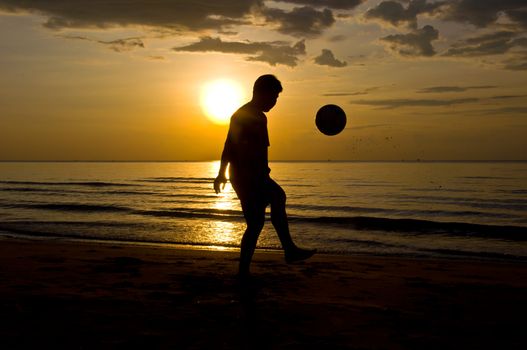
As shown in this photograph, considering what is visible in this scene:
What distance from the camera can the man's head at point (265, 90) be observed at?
5.84 meters

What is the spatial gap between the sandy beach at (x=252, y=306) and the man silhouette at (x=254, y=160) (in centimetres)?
81

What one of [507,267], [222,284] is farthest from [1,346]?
[507,267]

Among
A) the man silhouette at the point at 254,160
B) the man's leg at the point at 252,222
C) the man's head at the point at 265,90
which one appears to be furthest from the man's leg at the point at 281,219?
the man's head at the point at 265,90

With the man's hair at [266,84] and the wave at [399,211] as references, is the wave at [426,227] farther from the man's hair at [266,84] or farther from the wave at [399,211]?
A: the man's hair at [266,84]

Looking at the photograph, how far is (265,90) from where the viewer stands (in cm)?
584

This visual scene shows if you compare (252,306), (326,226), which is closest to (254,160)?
(252,306)

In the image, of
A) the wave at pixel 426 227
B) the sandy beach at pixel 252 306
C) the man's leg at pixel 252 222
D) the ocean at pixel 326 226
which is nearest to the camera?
the sandy beach at pixel 252 306

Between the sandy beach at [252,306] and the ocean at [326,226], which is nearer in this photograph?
the sandy beach at [252,306]

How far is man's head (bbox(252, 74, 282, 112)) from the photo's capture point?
5840 mm

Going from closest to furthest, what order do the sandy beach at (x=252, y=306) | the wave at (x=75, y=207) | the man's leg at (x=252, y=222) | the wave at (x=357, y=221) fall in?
the sandy beach at (x=252, y=306), the man's leg at (x=252, y=222), the wave at (x=357, y=221), the wave at (x=75, y=207)

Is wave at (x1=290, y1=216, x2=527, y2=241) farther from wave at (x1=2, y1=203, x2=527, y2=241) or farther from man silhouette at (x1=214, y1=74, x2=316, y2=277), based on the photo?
man silhouette at (x1=214, y1=74, x2=316, y2=277)

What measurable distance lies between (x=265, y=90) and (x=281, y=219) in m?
1.43

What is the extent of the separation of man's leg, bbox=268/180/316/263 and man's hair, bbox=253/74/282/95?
991 mm

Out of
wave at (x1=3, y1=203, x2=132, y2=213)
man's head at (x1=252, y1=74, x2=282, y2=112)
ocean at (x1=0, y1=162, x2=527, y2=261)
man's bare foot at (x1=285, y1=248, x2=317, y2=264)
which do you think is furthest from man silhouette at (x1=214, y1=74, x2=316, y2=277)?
wave at (x1=3, y1=203, x2=132, y2=213)
